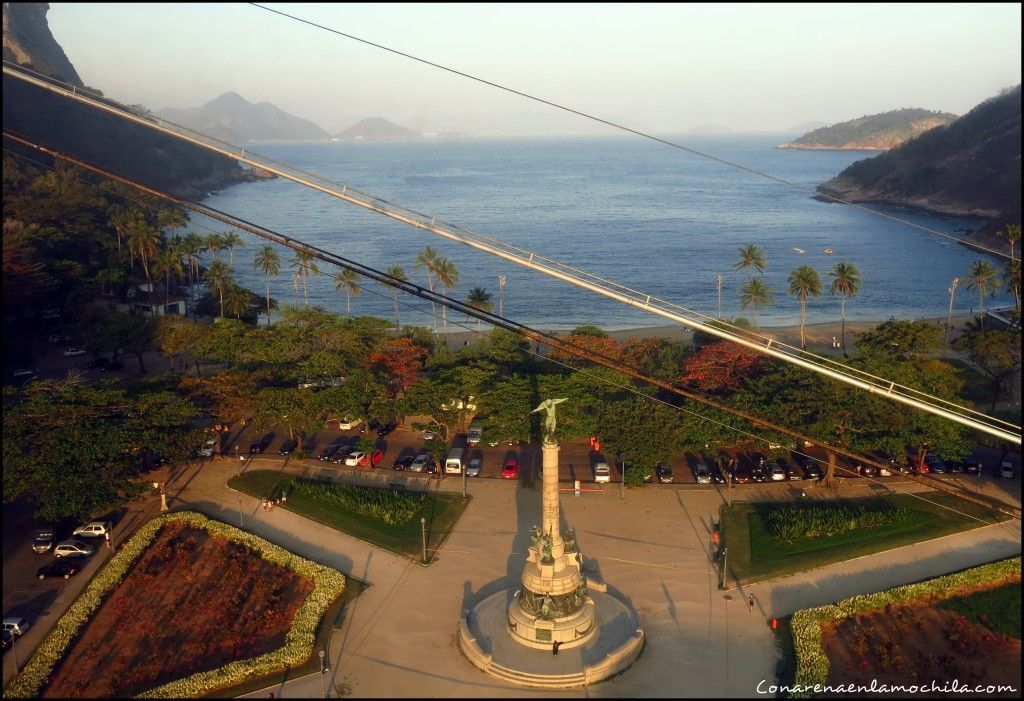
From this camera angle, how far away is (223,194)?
129 m

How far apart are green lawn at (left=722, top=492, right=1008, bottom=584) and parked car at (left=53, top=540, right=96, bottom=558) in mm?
18867

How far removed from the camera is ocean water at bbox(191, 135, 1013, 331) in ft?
215

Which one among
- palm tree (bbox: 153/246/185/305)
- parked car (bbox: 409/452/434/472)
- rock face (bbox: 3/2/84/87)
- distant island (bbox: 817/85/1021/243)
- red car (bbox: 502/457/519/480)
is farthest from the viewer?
distant island (bbox: 817/85/1021/243)

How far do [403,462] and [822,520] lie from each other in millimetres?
15108

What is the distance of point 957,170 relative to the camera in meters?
115

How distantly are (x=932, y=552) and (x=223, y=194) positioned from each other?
125 meters

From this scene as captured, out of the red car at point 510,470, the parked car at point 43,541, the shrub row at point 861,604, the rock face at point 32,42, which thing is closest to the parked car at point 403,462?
the red car at point 510,470

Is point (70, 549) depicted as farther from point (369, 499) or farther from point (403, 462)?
point (403, 462)

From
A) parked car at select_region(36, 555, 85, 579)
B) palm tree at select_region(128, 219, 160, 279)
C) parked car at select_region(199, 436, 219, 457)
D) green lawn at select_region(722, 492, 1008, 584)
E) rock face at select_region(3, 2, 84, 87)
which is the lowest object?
parked car at select_region(36, 555, 85, 579)

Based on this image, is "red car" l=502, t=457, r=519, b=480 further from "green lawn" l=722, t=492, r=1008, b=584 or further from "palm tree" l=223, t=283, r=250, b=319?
"palm tree" l=223, t=283, r=250, b=319

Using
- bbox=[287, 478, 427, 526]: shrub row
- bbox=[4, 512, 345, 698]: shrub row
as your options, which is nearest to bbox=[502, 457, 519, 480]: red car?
bbox=[287, 478, 427, 526]: shrub row

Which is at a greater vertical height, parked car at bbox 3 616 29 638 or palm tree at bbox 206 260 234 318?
palm tree at bbox 206 260 234 318

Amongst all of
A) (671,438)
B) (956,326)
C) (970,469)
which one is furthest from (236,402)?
(956,326)

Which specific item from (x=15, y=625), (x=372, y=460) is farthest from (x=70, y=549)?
(x=372, y=460)
